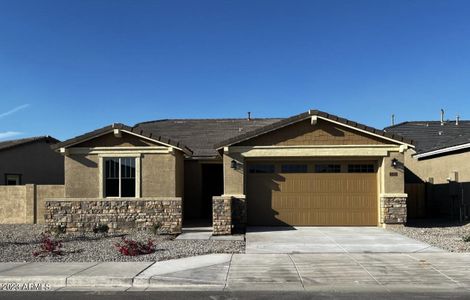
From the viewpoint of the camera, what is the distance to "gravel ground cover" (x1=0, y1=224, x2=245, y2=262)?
11852 millimetres

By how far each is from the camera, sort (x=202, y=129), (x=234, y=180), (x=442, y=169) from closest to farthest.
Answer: (x=234, y=180)
(x=442, y=169)
(x=202, y=129)

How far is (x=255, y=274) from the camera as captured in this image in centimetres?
987

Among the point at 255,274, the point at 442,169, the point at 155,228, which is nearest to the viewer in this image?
the point at 255,274

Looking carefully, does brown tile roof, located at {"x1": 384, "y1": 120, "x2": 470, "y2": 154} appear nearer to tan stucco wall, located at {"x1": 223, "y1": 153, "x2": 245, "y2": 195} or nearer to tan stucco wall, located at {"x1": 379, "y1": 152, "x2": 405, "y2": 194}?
tan stucco wall, located at {"x1": 379, "y1": 152, "x2": 405, "y2": 194}

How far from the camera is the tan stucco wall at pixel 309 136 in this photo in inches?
699

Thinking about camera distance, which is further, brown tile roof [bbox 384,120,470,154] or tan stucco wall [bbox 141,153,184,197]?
brown tile roof [bbox 384,120,470,154]

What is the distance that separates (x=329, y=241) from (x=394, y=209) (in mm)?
4186

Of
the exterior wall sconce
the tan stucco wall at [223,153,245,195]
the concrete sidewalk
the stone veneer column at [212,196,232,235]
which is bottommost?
the concrete sidewalk

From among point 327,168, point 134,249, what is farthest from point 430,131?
point 134,249

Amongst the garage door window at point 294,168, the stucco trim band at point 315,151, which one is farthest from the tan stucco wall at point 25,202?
the garage door window at point 294,168

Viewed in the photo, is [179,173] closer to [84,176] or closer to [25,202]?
[84,176]

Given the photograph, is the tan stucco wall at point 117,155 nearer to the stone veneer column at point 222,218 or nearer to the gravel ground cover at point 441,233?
the stone veneer column at point 222,218

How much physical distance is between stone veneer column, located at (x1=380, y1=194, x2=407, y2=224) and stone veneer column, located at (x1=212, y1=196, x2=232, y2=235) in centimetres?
563

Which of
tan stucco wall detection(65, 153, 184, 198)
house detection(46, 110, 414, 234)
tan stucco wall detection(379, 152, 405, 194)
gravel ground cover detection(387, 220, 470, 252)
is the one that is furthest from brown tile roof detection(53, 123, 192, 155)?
gravel ground cover detection(387, 220, 470, 252)
